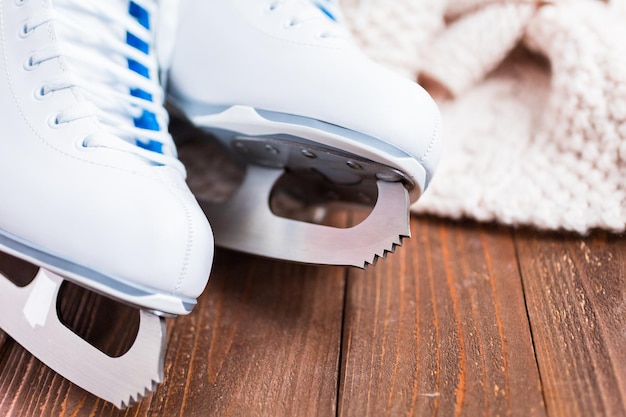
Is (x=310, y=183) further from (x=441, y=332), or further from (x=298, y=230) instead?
(x=441, y=332)

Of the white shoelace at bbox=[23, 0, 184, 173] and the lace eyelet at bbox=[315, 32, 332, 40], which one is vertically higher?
the lace eyelet at bbox=[315, 32, 332, 40]

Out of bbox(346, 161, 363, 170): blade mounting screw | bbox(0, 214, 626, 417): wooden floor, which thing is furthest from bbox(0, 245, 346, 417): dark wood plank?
bbox(346, 161, 363, 170): blade mounting screw

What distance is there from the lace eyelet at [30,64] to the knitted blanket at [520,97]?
32cm

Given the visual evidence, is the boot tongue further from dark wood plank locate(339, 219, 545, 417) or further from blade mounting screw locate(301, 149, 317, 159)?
dark wood plank locate(339, 219, 545, 417)

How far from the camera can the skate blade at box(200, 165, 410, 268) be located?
49 cm

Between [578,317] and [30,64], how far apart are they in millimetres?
447

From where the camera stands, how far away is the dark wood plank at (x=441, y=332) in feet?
→ 1.46

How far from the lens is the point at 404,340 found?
1.63 ft

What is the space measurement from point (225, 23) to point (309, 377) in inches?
11.2

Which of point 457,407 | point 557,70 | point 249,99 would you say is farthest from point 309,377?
point 557,70

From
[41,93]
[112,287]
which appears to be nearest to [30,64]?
[41,93]

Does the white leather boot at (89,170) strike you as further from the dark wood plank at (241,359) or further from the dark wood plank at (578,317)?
the dark wood plank at (578,317)

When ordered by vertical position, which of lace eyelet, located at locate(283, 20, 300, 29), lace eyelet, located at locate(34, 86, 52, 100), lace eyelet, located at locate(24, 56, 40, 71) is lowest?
lace eyelet, located at locate(34, 86, 52, 100)

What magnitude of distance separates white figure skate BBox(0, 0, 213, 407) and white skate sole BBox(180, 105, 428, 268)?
7cm
